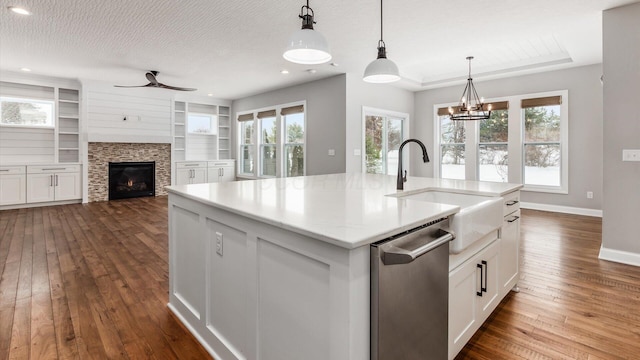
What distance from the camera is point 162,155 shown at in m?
7.89

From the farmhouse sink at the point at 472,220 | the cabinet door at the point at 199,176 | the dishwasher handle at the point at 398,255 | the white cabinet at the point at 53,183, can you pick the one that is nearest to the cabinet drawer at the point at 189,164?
the cabinet door at the point at 199,176

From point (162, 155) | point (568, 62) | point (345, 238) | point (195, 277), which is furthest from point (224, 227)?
point (162, 155)

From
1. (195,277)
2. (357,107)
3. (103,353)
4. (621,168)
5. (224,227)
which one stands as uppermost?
(357,107)

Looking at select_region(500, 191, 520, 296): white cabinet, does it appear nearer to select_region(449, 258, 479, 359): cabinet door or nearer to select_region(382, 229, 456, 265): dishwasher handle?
select_region(449, 258, 479, 359): cabinet door

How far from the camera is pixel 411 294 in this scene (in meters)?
1.16

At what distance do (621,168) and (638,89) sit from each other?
31.4 inches

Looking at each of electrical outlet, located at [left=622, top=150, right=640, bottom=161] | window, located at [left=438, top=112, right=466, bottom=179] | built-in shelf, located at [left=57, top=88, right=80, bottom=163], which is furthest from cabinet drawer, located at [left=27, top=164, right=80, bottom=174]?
electrical outlet, located at [left=622, top=150, right=640, bottom=161]

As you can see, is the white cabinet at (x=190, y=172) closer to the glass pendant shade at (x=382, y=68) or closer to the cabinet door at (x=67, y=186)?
the cabinet door at (x=67, y=186)

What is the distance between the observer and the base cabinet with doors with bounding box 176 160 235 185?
26.6 feet

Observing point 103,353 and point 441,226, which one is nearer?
point 441,226

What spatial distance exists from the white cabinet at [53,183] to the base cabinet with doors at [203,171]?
83.4 inches

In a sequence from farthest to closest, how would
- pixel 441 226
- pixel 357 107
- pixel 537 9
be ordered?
pixel 357 107 → pixel 537 9 → pixel 441 226

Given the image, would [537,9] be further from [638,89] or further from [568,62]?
[568,62]

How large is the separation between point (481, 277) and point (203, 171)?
782 centimetres
